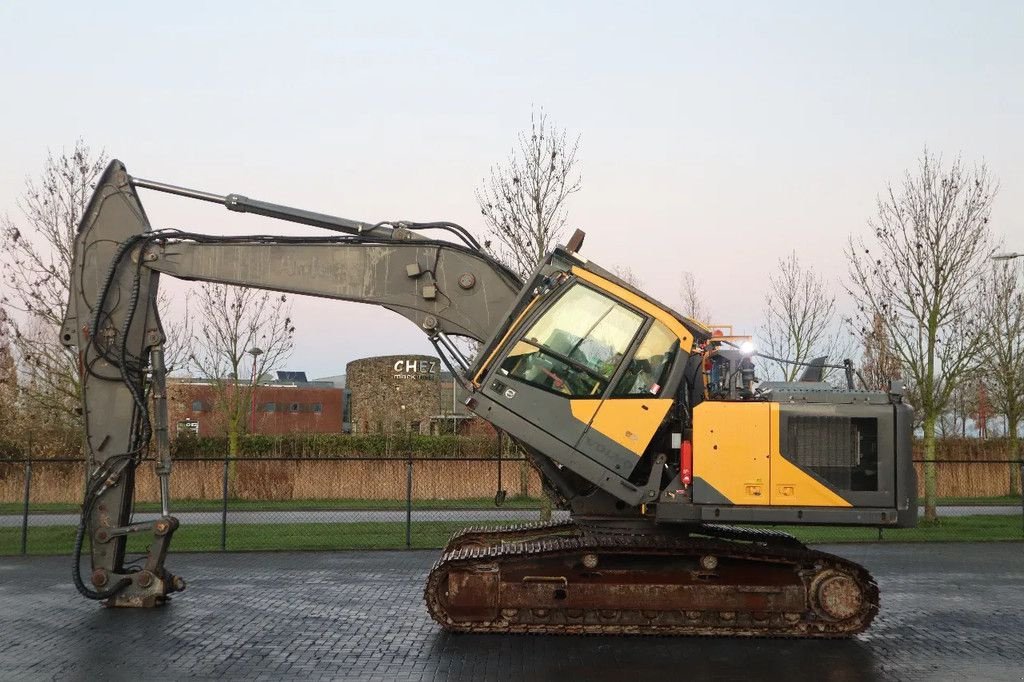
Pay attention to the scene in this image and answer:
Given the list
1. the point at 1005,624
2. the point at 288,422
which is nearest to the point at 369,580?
the point at 1005,624

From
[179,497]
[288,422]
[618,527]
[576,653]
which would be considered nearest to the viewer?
[576,653]

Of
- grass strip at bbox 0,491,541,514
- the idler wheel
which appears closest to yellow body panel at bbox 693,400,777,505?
the idler wheel

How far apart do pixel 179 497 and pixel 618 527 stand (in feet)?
63.1

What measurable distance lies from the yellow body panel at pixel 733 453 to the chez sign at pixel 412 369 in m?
36.1

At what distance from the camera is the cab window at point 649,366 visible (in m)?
10.8

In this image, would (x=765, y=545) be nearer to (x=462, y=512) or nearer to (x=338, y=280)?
(x=338, y=280)

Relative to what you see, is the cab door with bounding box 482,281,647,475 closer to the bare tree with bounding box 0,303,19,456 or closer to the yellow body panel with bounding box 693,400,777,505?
the yellow body panel with bounding box 693,400,777,505

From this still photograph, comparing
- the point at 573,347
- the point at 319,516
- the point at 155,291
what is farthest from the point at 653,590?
the point at 319,516

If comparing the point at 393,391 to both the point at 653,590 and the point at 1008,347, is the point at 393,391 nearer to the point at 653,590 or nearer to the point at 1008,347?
the point at 1008,347

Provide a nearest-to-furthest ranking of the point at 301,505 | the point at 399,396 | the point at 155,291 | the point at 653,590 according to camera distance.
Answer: the point at 653,590 < the point at 155,291 < the point at 301,505 < the point at 399,396

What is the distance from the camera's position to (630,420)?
35.3 feet

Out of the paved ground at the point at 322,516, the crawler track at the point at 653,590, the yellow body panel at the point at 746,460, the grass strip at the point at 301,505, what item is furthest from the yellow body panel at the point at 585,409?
the grass strip at the point at 301,505

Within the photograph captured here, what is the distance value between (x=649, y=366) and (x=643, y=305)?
0.61 m

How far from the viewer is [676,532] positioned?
11539 millimetres
